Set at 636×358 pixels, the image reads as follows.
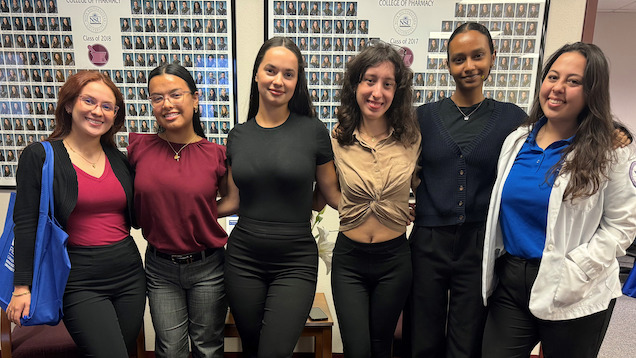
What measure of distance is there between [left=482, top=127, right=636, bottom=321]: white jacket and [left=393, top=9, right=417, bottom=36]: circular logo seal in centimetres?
145

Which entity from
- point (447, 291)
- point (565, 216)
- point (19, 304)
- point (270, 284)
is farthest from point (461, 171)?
point (19, 304)

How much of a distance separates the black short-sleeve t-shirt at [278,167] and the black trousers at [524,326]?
810mm

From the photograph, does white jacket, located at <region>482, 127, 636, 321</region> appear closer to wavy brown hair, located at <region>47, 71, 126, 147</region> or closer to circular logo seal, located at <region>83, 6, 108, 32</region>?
wavy brown hair, located at <region>47, 71, 126, 147</region>

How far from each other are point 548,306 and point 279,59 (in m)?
1.32

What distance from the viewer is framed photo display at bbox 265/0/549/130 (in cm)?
231

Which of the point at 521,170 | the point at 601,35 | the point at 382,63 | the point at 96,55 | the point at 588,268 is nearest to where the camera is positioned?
the point at 588,268

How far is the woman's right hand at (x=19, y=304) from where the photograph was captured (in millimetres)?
1310

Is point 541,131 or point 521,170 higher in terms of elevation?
point 541,131

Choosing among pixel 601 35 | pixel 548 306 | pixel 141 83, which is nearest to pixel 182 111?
pixel 141 83

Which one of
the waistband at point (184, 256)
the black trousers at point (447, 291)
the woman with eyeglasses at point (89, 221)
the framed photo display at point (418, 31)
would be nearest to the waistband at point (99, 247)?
the woman with eyeglasses at point (89, 221)

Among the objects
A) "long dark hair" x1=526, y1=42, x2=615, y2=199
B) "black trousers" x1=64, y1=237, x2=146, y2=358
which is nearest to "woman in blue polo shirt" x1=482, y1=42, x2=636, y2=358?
"long dark hair" x1=526, y1=42, x2=615, y2=199

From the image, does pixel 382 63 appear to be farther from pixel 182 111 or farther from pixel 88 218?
pixel 88 218

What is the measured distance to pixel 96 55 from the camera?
2381mm

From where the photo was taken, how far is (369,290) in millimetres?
1510
